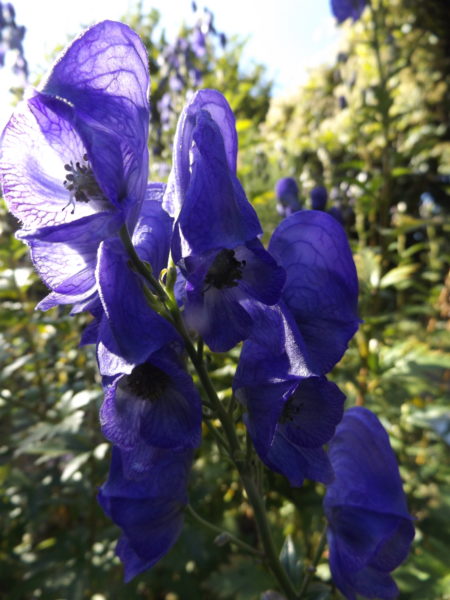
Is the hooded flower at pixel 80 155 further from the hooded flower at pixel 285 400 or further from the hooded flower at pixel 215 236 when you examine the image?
the hooded flower at pixel 285 400

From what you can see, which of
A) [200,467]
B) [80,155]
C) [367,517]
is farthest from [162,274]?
[200,467]

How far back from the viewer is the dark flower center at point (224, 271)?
0.46m

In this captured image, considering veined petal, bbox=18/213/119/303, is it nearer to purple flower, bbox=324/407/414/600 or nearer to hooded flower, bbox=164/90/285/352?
hooded flower, bbox=164/90/285/352

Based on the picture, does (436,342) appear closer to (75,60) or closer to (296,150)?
(296,150)

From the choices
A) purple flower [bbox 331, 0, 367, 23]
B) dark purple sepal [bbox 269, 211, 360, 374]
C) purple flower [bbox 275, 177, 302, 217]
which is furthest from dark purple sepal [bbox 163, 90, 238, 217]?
purple flower [bbox 331, 0, 367, 23]

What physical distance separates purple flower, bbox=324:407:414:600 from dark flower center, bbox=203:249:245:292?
32cm

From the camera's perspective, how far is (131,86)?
47 cm

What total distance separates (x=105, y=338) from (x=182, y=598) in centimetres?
108

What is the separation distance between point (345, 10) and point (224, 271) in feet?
8.08

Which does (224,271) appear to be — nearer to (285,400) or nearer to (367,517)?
(285,400)

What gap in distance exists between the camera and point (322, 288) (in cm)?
53

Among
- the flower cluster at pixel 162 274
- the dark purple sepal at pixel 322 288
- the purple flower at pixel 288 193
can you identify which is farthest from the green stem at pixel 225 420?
the purple flower at pixel 288 193

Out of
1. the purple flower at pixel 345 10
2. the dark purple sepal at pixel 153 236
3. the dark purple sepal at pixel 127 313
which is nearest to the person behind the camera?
the dark purple sepal at pixel 127 313

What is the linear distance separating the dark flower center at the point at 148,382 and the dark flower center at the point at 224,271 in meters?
0.10
